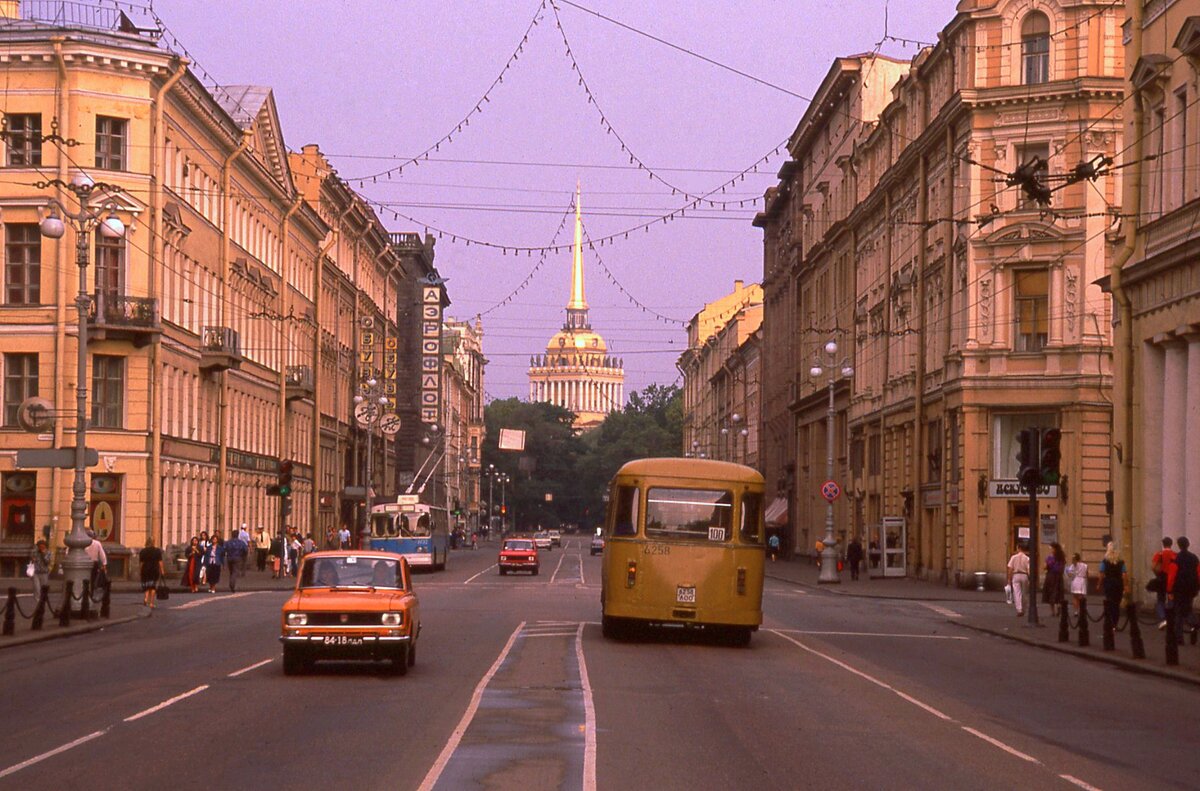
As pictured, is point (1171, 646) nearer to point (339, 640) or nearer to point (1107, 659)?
point (1107, 659)

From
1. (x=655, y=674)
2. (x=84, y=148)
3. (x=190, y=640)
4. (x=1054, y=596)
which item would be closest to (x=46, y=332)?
(x=84, y=148)

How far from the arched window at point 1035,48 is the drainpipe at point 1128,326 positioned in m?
15.1

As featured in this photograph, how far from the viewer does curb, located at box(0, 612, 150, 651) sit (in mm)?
28531

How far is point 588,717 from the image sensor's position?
1722 centimetres

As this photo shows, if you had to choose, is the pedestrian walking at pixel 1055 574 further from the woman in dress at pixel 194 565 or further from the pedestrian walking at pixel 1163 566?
the woman in dress at pixel 194 565

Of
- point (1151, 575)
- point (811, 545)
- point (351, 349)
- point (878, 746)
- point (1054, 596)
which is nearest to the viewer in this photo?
point (878, 746)

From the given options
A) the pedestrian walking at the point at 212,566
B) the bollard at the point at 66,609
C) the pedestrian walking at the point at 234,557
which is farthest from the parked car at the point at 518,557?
the bollard at the point at 66,609

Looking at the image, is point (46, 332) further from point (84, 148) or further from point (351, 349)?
point (351, 349)

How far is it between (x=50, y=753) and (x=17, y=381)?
1623 inches

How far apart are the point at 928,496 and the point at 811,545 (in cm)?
2785

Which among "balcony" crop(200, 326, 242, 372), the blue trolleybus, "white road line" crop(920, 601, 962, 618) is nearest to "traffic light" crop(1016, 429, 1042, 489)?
"white road line" crop(920, 601, 962, 618)

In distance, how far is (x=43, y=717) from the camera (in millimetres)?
17203

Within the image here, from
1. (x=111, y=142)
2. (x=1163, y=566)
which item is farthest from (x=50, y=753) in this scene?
(x=111, y=142)

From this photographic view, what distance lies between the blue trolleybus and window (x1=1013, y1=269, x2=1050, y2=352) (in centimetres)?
2675
